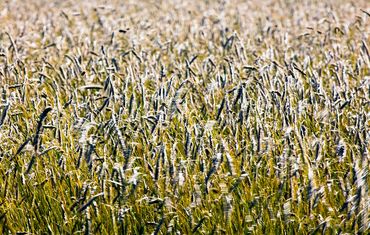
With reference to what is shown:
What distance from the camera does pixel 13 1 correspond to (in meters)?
10.3

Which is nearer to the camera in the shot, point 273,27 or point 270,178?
point 270,178

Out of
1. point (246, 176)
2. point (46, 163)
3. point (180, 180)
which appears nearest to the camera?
point (180, 180)

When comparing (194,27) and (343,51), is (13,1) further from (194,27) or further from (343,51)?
(343,51)

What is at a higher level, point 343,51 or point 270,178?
point 343,51

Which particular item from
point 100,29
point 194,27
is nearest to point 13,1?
point 100,29

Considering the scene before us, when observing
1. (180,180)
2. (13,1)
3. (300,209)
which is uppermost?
(13,1)

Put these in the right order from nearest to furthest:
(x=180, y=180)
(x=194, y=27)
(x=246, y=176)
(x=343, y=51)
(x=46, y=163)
→ (x=180, y=180), (x=246, y=176), (x=46, y=163), (x=343, y=51), (x=194, y=27)

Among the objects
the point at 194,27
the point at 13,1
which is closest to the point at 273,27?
the point at 194,27

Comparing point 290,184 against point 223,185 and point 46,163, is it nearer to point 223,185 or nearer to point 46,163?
point 223,185

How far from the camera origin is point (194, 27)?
266 inches

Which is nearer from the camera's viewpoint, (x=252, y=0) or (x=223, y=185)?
(x=223, y=185)

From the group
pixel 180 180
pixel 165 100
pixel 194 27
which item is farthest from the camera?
pixel 194 27

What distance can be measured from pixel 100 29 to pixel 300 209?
4.77m

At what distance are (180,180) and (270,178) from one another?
52 cm
